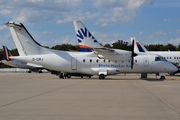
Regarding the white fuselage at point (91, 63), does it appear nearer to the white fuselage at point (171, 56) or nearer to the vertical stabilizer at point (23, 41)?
the vertical stabilizer at point (23, 41)

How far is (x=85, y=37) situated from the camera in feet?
136

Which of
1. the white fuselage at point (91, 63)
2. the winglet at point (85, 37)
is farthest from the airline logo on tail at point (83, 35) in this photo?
the white fuselage at point (91, 63)

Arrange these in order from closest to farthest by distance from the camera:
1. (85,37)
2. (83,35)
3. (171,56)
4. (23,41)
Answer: (23,41), (85,37), (83,35), (171,56)

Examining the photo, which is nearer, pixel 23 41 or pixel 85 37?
pixel 23 41

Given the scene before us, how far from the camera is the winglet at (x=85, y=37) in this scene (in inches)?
1624

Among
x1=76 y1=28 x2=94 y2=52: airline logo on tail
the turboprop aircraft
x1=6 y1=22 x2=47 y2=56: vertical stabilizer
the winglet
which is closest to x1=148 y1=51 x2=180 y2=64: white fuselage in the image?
the winglet

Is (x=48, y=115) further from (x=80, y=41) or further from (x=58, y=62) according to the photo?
(x=80, y=41)

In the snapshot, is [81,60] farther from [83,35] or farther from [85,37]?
[83,35]

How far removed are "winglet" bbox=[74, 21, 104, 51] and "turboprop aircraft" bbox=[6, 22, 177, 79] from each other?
291 inches

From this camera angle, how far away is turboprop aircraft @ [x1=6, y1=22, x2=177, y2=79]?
3322 cm

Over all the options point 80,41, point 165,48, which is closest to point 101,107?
point 80,41

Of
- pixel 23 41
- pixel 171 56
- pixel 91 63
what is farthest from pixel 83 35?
pixel 171 56

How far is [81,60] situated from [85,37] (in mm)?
8384

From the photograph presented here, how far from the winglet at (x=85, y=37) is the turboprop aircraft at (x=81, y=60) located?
7.39 m
